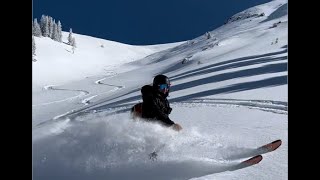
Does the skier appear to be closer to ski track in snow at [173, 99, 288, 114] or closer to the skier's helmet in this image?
the skier's helmet

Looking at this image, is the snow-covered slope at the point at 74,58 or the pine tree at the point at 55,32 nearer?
the snow-covered slope at the point at 74,58

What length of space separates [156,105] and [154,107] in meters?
0.04

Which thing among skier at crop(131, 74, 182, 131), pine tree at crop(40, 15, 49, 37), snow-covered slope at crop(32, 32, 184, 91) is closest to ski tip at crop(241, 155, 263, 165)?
skier at crop(131, 74, 182, 131)

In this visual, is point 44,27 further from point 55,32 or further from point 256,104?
point 256,104

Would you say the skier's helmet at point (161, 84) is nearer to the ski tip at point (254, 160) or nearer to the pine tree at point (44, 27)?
the ski tip at point (254, 160)

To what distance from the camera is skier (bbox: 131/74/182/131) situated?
6426 mm

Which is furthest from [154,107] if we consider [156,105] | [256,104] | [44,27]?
[44,27]

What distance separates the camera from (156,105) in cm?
643

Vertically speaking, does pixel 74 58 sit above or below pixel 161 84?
above

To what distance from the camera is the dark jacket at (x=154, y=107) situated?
6422 millimetres

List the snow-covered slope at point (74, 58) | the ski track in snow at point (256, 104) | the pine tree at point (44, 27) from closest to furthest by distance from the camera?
the ski track in snow at point (256, 104), the snow-covered slope at point (74, 58), the pine tree at point (44, 27)

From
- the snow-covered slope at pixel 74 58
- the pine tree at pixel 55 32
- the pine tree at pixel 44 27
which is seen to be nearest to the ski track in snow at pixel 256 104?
the snow-covered slope at pixel 74 58
